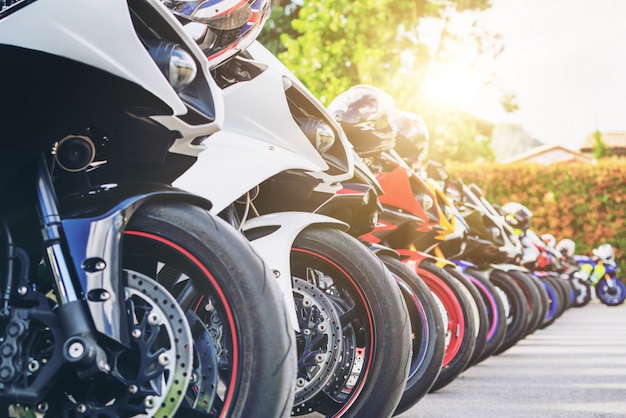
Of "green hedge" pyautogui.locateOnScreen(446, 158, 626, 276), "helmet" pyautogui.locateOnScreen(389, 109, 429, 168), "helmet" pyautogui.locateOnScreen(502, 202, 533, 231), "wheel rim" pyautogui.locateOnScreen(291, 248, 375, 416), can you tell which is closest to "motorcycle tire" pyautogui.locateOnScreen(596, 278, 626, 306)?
"green hedge" pyautogui.locateOnScreen(446, 158, 626, 276)

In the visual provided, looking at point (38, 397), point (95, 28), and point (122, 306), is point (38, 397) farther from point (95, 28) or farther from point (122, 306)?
point (95, 28)

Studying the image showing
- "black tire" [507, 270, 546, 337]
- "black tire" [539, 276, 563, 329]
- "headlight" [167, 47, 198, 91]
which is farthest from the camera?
"black tire" [539, 276, 563, 329]

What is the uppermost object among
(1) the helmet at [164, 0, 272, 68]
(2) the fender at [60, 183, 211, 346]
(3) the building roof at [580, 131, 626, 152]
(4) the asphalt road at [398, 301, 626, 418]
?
(3) the building roof at [580, 131, 626, 152]

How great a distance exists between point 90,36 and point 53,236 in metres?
0.47

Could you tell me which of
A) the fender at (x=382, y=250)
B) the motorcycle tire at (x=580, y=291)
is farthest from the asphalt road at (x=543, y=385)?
the motorcycle tire at (x=580, y=291)

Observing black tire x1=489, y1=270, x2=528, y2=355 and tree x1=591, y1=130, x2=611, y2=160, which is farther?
tree x1=591, y1=130, x2=611, y2=160

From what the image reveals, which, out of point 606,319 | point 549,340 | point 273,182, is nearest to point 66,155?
point 273,182

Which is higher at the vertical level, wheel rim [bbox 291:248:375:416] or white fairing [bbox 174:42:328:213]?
white fairing [bbox 174:42:328:213]

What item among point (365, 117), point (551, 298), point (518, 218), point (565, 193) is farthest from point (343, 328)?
point (565, 193)

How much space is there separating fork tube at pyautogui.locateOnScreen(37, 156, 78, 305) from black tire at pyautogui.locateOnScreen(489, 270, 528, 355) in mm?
5821

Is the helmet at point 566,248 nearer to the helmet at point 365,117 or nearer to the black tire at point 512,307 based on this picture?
the black tire at point 512,307

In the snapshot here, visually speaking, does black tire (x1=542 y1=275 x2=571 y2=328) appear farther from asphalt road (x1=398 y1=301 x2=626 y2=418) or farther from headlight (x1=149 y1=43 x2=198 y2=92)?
headlight (x1=149 y1=43 x2=198 y2=92)

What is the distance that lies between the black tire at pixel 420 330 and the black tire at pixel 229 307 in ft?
6.73

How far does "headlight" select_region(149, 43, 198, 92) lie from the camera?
2.25m
